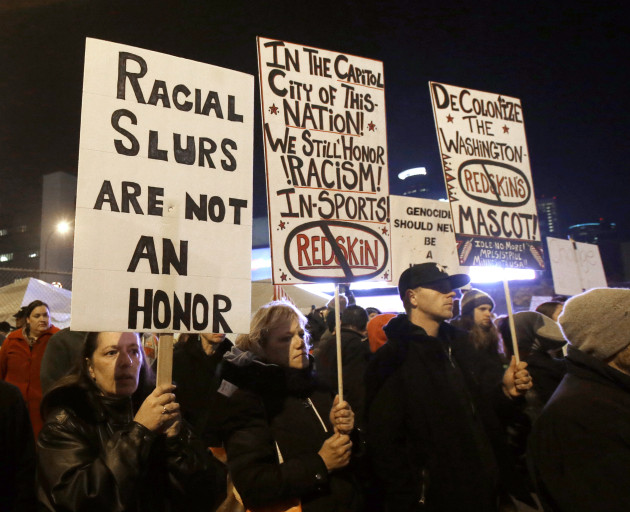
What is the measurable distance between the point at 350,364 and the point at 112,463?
341cm

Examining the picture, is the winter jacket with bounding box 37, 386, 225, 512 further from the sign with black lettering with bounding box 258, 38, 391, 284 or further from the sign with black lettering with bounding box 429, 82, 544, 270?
the sign with black lettering with bounding box 429, 82, 544, 270

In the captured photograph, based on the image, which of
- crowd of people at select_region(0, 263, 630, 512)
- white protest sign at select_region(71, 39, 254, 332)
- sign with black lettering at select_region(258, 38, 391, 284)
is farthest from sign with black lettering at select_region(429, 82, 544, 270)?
white protest sign at select_region(71, 39, 254, 332)

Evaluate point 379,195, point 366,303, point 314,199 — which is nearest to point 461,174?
point 379,195

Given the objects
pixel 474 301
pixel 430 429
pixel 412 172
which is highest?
pixel 412 172

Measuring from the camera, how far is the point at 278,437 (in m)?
2.93

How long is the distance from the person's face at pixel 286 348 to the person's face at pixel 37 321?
3.92 metres

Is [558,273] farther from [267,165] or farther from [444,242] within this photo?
[267,165]

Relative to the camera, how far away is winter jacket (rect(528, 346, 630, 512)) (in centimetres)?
212

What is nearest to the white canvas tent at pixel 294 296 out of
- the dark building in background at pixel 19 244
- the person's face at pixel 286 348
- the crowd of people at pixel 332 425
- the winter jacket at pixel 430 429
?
the crowd of people at pixel 332 425

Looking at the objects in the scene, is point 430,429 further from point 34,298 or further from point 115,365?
point 34,298

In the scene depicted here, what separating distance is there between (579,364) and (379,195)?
1.92m

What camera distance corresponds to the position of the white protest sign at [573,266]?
24.7 feet

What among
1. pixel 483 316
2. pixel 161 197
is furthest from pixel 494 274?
pixel 161 197

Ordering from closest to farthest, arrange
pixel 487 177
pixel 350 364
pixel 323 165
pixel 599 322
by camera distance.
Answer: pixel 599 322
pixel 323 165
pixel 487 177
pixel 350 364
